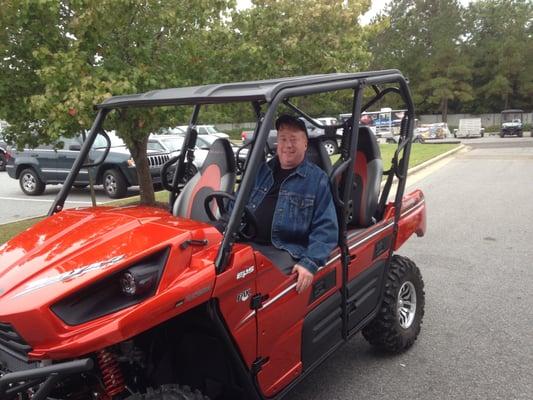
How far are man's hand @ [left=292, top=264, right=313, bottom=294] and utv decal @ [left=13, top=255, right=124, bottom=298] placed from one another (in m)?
0.94

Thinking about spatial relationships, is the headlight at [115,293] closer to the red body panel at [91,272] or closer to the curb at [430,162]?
the red body panel at [91,272]

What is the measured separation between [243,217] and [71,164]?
11.4 metres

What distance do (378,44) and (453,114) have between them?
1218 cm

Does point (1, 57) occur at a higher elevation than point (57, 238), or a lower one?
higher

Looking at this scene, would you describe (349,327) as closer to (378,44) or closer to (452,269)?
(452,269)

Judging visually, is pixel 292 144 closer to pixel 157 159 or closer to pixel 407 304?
pixel 407 304

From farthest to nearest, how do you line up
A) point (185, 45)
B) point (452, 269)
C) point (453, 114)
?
1. point (453, 114)
2. point (185, 45)
3. point (452, 269)

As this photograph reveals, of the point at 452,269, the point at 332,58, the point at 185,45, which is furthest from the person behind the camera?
the point at 332,58

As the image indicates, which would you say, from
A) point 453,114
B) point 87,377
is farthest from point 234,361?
point 453,114

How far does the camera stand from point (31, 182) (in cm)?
1352

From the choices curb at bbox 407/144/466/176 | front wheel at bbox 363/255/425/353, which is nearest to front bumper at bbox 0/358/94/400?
front wheel at bbox 363/255/425/353

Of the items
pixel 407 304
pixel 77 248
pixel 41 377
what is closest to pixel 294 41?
pixel 407 304

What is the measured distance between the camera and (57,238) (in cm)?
237

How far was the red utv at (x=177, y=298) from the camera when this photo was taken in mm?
1889
